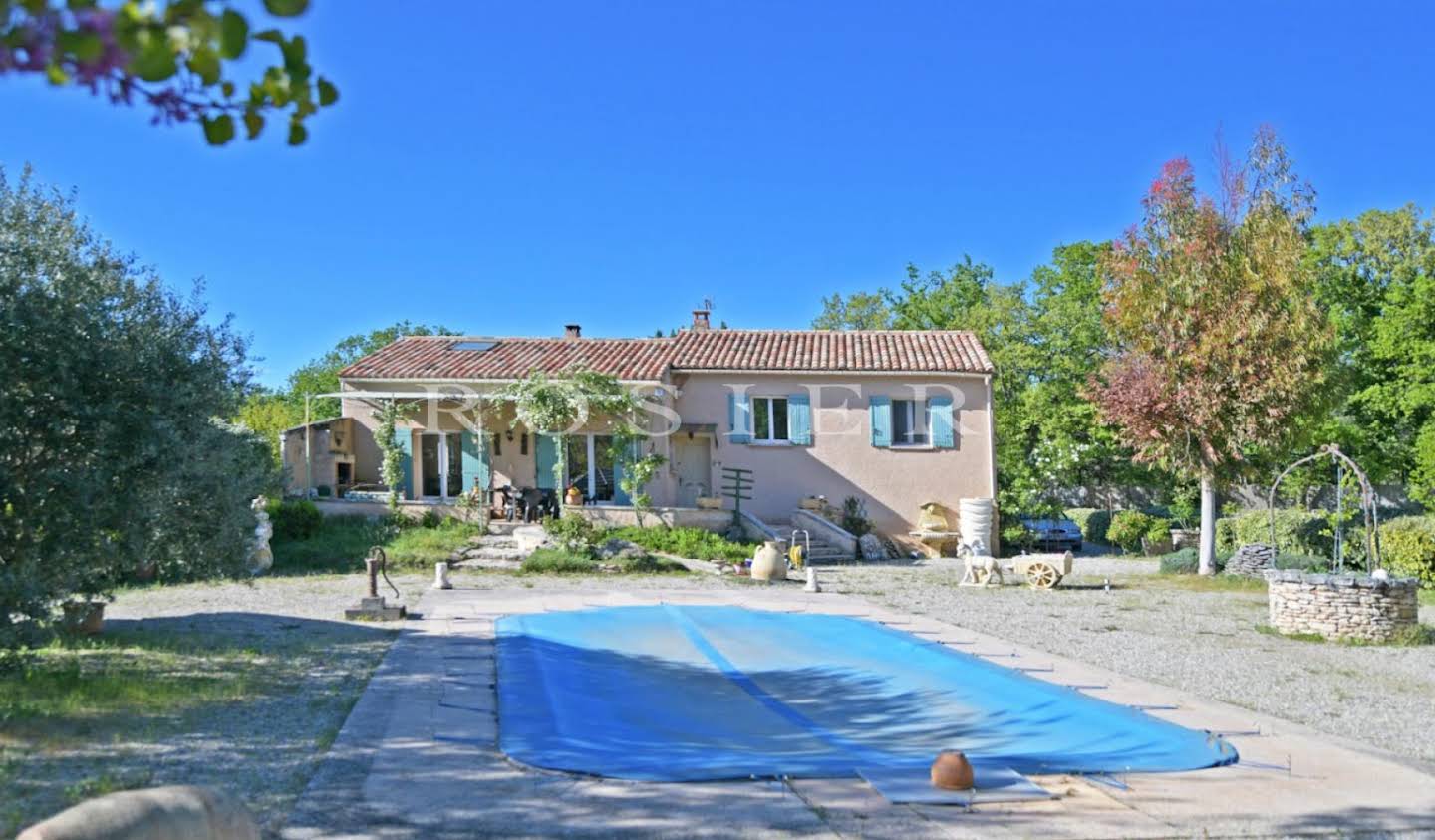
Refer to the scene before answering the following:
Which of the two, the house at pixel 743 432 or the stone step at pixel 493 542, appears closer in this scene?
the stone step at pixel 493 542

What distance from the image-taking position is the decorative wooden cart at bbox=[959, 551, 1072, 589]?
1812 centimetres

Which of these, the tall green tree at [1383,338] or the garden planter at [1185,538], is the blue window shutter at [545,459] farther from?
the tall green tree at [1383,338]

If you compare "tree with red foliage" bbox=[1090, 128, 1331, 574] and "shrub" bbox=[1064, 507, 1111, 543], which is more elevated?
"tree with red foliage" bbox=[1090, 128, 1331, 574]

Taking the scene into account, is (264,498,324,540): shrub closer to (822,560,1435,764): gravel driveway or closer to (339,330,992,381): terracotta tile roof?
(339,330,992,381): terracotta tile roof

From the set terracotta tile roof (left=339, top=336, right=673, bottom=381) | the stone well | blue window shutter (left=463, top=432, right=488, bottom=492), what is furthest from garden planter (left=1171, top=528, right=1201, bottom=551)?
blue window shutter (left=463, top=432, right=488, bottom=492)

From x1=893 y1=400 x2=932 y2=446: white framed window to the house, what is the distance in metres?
0.02

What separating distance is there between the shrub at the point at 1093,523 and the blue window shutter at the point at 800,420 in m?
9.14

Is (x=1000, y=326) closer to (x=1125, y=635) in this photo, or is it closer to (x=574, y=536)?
(x=574, y=536)

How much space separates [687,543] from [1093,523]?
1423 cm

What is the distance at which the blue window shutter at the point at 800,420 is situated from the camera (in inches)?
981

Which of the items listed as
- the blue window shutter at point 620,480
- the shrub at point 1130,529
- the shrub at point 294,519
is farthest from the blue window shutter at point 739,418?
the shrub at point 1130,529

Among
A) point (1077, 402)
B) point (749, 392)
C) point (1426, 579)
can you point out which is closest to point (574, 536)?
point (749, 392)

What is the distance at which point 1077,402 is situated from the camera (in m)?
30.6

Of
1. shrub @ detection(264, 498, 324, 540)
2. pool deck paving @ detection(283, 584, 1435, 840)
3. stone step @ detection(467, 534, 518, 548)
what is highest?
shrub @ detection(264, 498, 324, 540)
